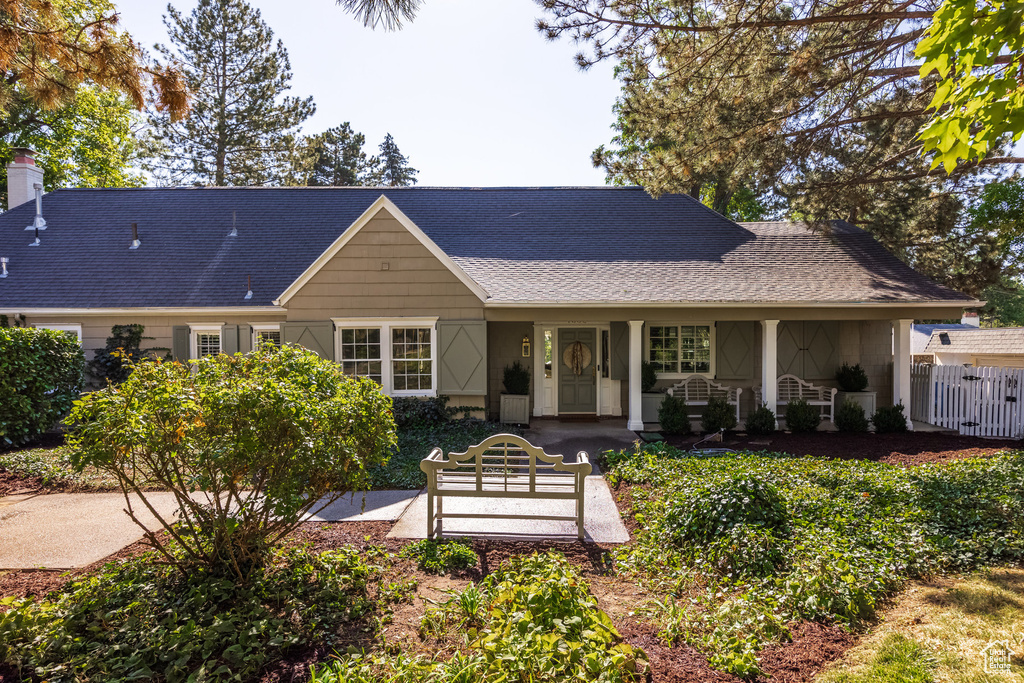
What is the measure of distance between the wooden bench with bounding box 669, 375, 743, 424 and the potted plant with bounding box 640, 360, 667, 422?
0.31 metres

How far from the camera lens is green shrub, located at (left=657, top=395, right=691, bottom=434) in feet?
33.4

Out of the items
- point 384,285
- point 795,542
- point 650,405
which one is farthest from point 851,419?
point 384,285

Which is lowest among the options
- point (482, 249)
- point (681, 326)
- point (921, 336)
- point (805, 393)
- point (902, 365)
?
point (805, 393)

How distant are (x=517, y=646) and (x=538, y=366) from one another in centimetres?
965

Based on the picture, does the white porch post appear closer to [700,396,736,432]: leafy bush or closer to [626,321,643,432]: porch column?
[626,321,643,432]: porch column

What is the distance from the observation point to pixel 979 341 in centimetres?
2370

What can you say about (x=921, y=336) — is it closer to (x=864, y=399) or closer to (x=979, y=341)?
(x=979, y=341)

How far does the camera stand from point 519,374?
37.7 ft

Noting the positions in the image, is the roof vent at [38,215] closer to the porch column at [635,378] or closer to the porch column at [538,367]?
the porch column at [538,367]

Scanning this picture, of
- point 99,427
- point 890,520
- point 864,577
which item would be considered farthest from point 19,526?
point 890,520

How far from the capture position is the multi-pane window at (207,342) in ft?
38.8

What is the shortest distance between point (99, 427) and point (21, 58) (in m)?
4.02

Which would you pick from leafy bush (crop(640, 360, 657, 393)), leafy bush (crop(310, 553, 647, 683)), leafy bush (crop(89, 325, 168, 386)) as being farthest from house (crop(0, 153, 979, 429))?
leafy bush (crop(310, 553, 647, 683))

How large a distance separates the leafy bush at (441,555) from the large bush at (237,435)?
983 mm
